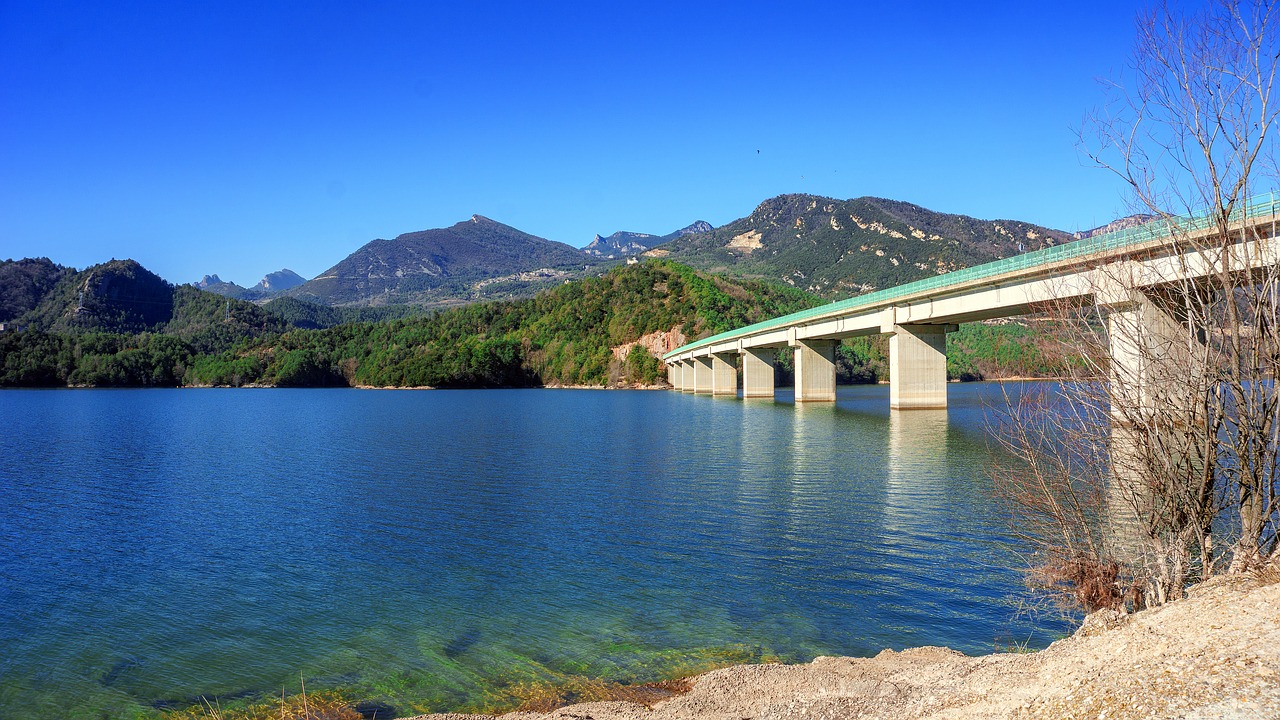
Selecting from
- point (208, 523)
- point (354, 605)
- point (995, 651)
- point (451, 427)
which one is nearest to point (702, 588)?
point (995, 651)

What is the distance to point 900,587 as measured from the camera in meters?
13.5

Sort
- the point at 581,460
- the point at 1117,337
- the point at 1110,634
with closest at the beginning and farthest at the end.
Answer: the point at 1110,634, the point at 1117,337, the point at 581,460

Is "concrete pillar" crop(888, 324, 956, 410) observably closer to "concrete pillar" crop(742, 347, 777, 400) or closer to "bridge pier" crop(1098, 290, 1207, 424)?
"concrete pillar" crop(742, 347, 777, 400)

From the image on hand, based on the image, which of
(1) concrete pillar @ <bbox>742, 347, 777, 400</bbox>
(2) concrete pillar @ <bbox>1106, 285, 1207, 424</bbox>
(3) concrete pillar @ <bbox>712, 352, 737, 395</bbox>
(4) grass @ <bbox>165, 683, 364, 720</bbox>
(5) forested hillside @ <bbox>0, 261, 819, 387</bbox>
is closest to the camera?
(2) concrete pillar @ <bbox>1106, 285, 1207, 424</bbox>

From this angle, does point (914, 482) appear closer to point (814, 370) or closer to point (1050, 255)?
point (1050, 255)

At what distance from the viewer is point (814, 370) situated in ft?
237

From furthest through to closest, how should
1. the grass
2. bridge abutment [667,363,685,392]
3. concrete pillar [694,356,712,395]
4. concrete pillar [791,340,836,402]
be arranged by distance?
bridge abutment [667,363,685,392] < concrete pillar [694,356,712,395] < concrete pillar [791,340,836,402] < the grass

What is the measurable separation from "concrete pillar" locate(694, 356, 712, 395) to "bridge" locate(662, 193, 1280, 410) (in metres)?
9.31

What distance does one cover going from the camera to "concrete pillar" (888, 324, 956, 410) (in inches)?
2063

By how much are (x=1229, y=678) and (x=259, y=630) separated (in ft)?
39.9

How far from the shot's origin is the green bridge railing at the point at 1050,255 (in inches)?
400

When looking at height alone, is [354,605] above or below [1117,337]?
below

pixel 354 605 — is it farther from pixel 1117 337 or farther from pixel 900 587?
pixel 1117 337

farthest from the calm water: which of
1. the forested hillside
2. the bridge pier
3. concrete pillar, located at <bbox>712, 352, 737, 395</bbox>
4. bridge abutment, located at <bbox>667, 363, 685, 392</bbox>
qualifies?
the forested hillside
